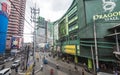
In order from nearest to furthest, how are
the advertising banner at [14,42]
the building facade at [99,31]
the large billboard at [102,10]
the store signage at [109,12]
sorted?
the building facade at [99,31] → the store signage at [109,12] → the large billboard at [102,10] → the advertising banner at [14,42]

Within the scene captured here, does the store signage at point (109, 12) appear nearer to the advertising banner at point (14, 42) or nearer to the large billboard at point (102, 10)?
the large billboard at point (102, 10)

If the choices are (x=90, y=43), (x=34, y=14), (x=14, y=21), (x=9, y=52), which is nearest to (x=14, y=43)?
(x=9, y=52)

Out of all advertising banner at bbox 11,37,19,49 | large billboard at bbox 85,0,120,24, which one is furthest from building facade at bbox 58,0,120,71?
advertising banner at bbox 11,37,19,49

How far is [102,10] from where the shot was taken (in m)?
29.0

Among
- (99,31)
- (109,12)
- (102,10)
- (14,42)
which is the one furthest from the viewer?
(14,42)

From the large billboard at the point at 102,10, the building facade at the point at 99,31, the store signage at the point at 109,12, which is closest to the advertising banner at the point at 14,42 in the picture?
the building facade at the point at 99,31

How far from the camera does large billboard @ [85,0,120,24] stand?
27.7 metres

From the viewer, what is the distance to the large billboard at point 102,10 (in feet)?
90.8

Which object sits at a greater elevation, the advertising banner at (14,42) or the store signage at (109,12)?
the store signage at (109,12)

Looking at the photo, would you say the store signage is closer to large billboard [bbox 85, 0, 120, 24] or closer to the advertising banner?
large billboard [bbox 85, 0, 120, 24]

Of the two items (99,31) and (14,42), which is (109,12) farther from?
(14,42)

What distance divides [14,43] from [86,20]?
147 ft

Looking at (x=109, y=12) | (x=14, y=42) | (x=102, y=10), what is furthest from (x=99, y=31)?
(x=14, y=42)

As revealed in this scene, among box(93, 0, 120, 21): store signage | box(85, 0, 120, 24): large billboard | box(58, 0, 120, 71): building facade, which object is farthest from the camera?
box(85, 0, 120, 24): large billboard
